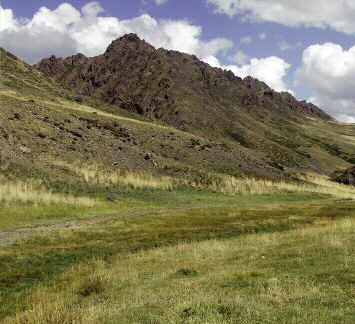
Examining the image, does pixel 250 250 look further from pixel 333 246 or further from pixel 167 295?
pixel 167 295

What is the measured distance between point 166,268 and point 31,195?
76.2 feet

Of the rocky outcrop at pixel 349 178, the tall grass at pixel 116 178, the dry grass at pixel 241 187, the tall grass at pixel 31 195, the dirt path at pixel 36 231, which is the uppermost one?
the rocky outcrop at pixel 349 178

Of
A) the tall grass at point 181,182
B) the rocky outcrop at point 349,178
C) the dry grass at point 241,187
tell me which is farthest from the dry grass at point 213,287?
the rocky outcrop at point 349,178

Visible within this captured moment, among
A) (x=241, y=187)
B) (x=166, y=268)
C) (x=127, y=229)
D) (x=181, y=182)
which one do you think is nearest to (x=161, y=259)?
(x=166, y=268)

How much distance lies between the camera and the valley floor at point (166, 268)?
14091mm

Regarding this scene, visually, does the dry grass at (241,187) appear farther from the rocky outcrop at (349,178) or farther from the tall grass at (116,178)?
the rocky outcrop at (349,178)

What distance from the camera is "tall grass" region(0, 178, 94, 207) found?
41156 millimetres

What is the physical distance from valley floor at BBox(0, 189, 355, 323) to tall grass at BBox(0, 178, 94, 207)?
104 cm

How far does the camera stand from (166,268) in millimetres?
21969

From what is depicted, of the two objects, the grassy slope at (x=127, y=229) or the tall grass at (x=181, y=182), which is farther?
the tall grass at (x=181, y=182)

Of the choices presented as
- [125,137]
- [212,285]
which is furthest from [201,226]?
[125,137]

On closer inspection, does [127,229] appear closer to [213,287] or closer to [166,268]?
[166,268]

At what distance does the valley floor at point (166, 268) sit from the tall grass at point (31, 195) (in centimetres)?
104

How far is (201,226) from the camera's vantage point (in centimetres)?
3788
